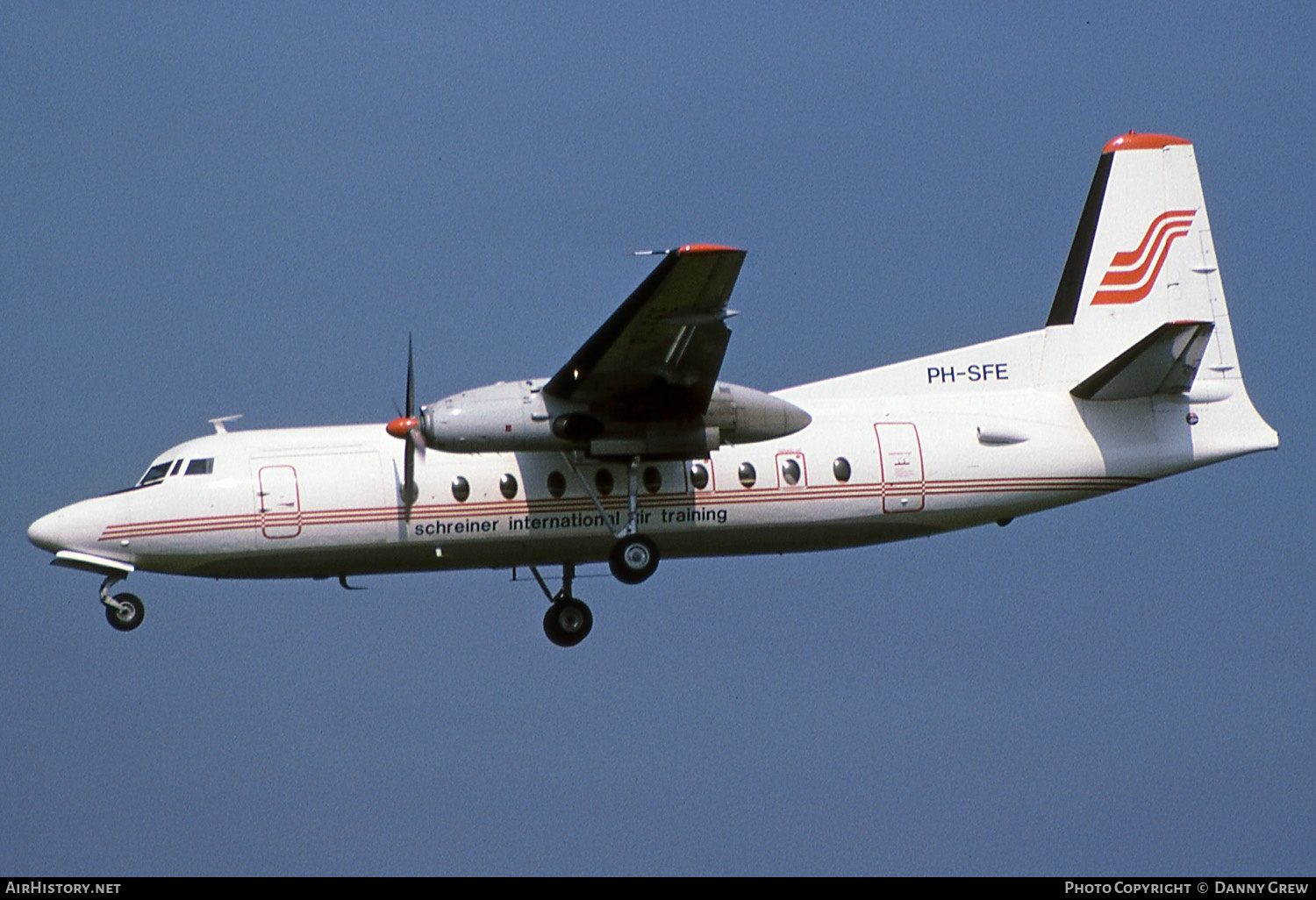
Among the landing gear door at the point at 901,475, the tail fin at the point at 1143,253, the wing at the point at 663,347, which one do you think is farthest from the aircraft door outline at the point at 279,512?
the tail fin at the point at 1143,253

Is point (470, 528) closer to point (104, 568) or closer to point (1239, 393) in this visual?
point (104, 568)

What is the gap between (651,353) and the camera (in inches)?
843

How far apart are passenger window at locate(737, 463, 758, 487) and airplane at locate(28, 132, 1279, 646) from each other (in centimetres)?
2

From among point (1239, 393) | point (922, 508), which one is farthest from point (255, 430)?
point (1239, 393)

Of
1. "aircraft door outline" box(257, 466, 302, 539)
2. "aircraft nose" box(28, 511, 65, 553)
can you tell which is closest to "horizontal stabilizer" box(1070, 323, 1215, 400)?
"aircraft door outline" box(257, 466, 302, 539)

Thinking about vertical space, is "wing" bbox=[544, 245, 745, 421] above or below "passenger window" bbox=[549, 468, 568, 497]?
above

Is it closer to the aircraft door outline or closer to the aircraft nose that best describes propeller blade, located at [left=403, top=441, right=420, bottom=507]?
the aircraft door outline

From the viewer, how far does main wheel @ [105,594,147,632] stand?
74.6ft

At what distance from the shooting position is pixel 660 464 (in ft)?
76.2

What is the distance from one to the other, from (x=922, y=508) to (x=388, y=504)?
6.47 meters

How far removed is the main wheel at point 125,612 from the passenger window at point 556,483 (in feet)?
16.4

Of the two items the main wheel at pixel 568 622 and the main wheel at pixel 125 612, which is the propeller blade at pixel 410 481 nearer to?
the main wheel at pixel 568 622

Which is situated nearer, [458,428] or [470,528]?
[458,428]
